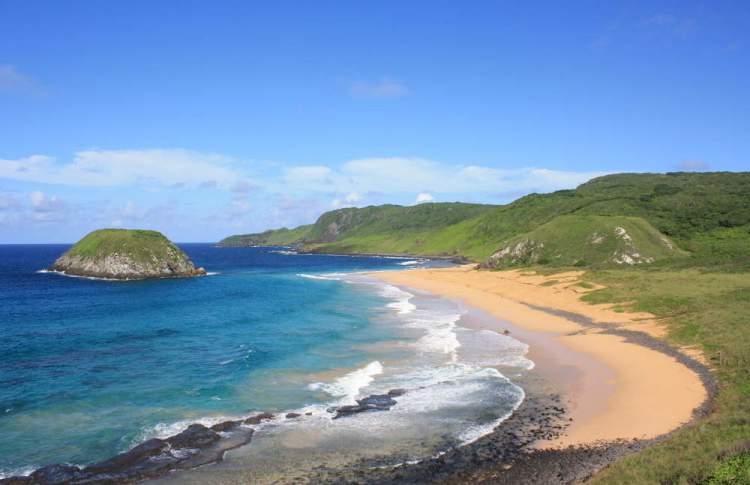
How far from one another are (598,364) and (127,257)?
338ft

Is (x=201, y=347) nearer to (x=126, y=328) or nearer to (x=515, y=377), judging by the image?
(x=126, y=328)

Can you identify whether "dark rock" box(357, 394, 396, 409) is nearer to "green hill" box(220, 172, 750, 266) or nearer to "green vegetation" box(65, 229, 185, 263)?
"green hill" box(220, 172, 750, 266)

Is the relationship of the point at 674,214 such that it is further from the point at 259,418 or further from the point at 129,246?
the point at 129,246

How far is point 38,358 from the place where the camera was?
39.5m

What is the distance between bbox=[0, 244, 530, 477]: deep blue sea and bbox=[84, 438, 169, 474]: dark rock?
98 centimetres

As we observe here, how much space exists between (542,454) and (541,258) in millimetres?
92193

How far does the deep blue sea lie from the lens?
1013 inches

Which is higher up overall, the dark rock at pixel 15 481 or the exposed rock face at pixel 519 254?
the exposed rock face at pixel 519 254

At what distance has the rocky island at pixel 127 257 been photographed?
361 feet

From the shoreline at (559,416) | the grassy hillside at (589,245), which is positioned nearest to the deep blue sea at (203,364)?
the shoreline at (559,416)

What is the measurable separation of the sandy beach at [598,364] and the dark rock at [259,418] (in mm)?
13972

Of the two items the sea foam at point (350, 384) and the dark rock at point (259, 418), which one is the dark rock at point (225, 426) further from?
the sea foam at point (350, 384)

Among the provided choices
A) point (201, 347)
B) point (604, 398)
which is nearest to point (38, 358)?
point (201, 347)

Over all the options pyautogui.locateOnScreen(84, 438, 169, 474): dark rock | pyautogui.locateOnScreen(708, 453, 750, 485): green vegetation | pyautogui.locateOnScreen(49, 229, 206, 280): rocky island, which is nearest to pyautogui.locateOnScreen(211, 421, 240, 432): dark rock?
pyautogui.locateOnScreen(84, 438, 169, 474): dark rock
